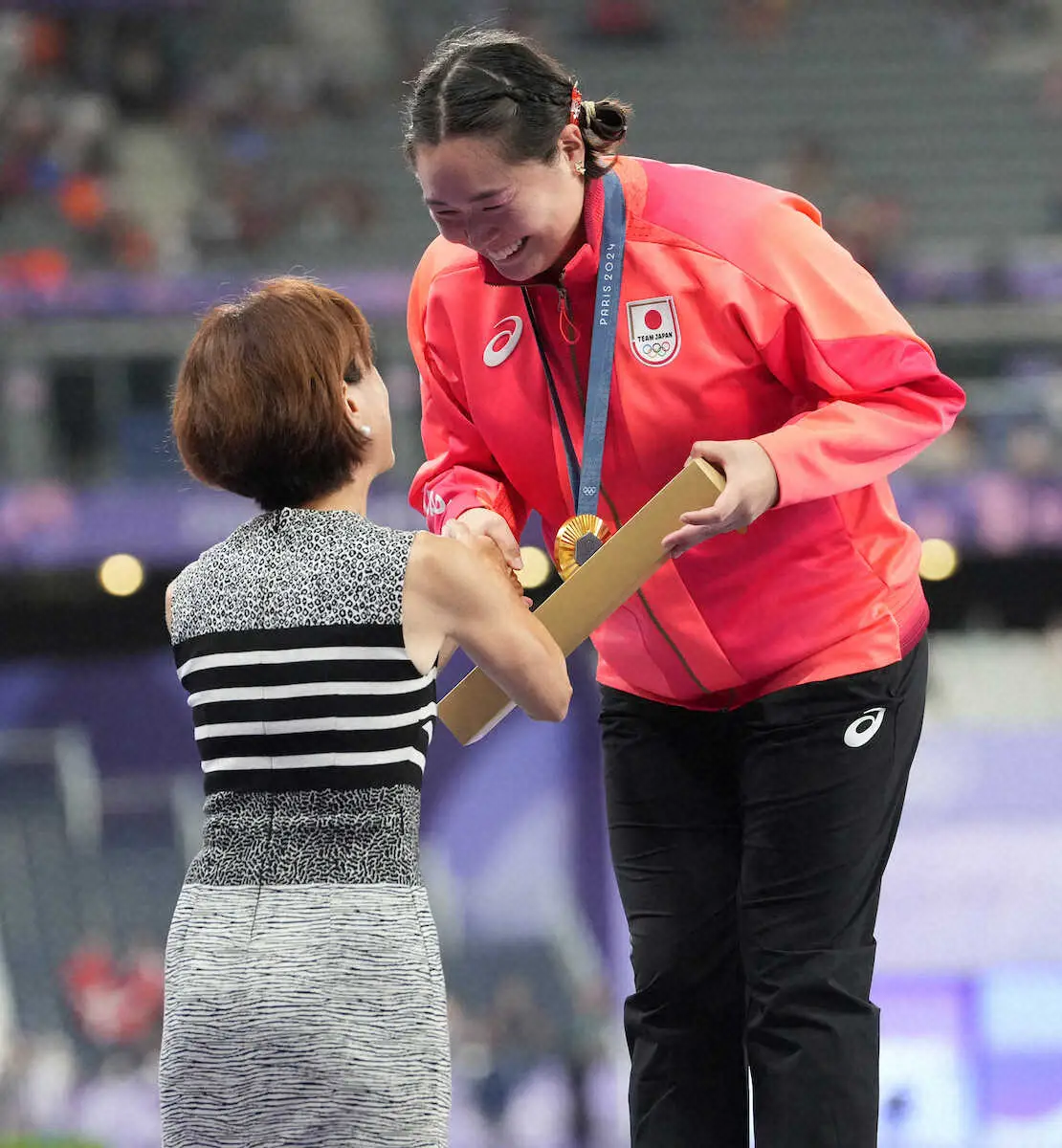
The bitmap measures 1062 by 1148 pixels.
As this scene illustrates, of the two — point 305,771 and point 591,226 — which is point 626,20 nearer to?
point 591,226

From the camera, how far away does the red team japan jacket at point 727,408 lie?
68.6 inches

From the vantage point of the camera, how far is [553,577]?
5.31 m

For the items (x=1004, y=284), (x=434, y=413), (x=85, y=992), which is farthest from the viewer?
(x=1004, y=284)

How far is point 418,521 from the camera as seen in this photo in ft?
20.2

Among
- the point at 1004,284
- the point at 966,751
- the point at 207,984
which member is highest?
the point at 1004,284

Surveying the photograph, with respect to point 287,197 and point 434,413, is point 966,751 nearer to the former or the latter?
point 434,413

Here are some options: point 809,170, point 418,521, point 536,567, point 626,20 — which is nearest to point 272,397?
point 536,567

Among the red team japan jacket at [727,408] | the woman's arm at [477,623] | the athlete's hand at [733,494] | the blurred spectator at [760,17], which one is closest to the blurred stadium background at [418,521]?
the blurred spectator at [760,17]

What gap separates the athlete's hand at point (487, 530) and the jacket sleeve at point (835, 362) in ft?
0.97

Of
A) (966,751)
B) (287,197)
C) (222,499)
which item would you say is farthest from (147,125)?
(966,751)

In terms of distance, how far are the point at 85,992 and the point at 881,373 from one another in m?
4.22

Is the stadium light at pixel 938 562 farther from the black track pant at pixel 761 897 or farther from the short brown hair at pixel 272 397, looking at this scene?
the short brown hair at pixel 272 397

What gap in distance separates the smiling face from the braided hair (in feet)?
0.04

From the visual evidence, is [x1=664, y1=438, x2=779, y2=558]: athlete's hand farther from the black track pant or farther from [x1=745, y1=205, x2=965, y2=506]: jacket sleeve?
the black track pant
